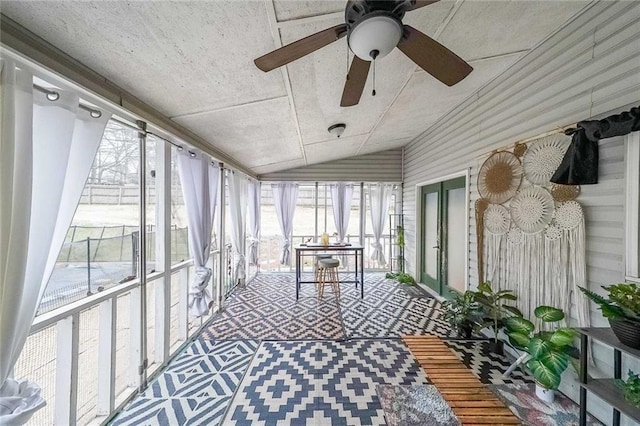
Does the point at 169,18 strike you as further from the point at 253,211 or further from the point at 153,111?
the point at 253,211

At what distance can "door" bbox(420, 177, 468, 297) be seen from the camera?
376cm

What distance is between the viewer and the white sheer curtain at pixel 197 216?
272 centimetres

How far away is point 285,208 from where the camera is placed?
5.92 meters

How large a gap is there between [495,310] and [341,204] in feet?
12.3

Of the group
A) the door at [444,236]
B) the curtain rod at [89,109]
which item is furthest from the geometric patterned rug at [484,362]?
the curtain rod at [89,109]

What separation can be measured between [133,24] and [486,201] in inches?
132

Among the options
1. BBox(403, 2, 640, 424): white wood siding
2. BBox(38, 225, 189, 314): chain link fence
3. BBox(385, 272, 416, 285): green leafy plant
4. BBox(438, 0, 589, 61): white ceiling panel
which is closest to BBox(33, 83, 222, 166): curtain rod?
BBox(38, 225, 189, 314): chain link fence

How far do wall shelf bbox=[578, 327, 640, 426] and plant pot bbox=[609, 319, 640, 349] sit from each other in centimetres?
3

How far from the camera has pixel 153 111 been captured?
2.17 metres

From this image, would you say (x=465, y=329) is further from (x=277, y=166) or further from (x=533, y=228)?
(x=277, y=166)

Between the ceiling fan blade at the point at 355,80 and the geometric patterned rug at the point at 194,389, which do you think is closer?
the ceiling fan blade at the point at 355,80

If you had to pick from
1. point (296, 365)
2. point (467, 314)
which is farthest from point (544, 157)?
point (296, 365)

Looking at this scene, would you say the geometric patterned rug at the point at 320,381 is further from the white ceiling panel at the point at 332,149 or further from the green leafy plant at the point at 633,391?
the white ceiling panel at the point at 332,149

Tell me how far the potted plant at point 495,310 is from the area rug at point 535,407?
507 mm
